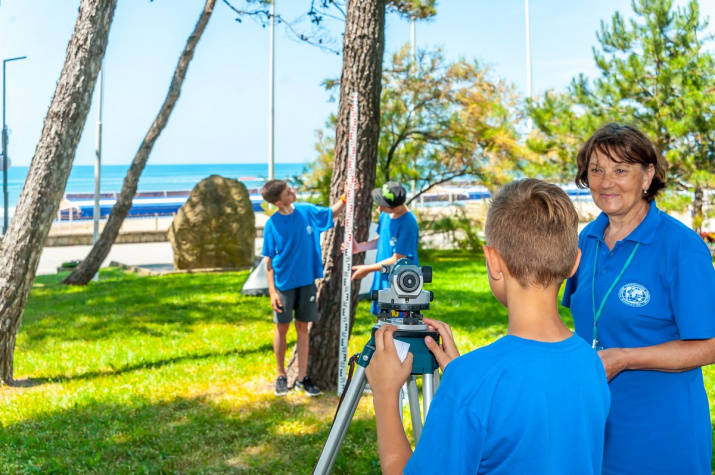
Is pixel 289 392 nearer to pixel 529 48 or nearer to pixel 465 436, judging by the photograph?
pixel 465 436

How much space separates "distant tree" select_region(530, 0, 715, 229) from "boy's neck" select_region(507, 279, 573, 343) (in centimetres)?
1350

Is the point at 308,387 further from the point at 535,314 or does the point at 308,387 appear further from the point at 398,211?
the point at 535,314

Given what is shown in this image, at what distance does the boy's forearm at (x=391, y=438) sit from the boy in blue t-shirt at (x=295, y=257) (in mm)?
4260

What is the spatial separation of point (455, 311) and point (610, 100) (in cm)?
737

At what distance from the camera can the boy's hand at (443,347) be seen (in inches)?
67.9

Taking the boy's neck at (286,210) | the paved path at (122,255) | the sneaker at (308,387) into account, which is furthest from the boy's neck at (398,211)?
the paved path at (122,255)

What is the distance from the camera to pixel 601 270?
2260 millimetres

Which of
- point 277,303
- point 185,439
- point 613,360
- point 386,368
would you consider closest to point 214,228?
point 277,303

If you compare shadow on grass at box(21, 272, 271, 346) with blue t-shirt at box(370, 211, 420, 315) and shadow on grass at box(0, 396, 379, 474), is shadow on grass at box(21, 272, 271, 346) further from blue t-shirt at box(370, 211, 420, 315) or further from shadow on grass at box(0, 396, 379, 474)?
blue t-shirt at box(370, 211, 420, 315)

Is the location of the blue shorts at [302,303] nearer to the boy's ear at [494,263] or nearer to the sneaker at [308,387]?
the sneaker at [308,387]

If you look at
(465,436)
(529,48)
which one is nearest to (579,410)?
(465,436)

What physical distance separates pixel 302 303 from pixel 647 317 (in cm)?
394

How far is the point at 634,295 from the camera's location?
7.02 feet

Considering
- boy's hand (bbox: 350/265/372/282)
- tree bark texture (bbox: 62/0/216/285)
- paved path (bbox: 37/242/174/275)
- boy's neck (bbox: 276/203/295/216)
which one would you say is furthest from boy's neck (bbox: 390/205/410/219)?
paved path (bbox: 37/242/174/275)
